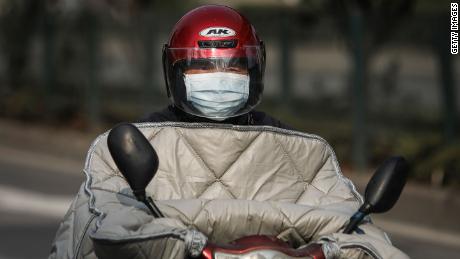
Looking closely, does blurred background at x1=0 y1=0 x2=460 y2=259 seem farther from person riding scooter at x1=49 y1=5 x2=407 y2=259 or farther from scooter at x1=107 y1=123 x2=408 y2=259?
scooter at x1=107 y1=123 x2=408 y2=259

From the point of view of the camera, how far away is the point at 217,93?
5.25 meters

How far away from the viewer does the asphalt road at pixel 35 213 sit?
439 inches

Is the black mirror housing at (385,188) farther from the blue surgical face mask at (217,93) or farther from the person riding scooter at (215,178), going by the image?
the blue surgical face mask at (217,93)

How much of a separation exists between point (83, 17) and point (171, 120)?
45.9 feet

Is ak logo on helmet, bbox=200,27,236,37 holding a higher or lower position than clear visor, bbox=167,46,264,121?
higher

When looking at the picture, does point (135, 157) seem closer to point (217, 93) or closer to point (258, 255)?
point (258, 255)

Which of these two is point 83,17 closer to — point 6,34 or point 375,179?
point 6,34

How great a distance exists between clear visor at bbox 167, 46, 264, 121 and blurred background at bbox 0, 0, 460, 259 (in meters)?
5.86

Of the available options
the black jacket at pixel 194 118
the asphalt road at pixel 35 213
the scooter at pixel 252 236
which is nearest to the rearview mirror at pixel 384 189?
the scooter at pixel 252 236

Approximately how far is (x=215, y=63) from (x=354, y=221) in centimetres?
104

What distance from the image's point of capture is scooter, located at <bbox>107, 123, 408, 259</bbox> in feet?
13.8

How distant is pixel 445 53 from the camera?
14523 mm
